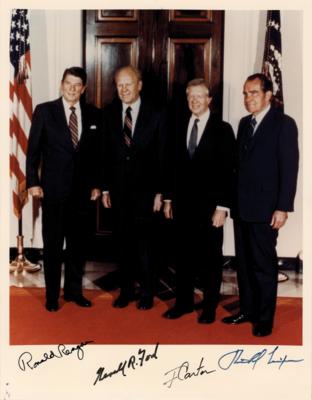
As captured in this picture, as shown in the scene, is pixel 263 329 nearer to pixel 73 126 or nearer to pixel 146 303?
pixel 146 303

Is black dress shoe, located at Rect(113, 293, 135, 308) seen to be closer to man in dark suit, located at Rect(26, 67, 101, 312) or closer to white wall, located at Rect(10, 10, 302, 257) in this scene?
man in dark suit, located at Rect(26, 67, 101, 312)

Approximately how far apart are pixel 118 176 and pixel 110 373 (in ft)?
3.40

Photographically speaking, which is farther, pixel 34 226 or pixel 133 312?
pixel 34 226

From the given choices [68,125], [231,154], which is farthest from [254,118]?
[68,125]

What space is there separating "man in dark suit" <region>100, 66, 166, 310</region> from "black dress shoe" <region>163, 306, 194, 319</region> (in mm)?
134

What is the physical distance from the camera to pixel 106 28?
3.43 m

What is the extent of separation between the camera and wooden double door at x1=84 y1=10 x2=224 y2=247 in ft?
11.3

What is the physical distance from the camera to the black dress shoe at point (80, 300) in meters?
3.10

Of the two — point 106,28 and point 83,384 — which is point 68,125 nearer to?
point 106,28

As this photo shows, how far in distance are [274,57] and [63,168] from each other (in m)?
1.44

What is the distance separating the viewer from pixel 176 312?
2.99 metres
